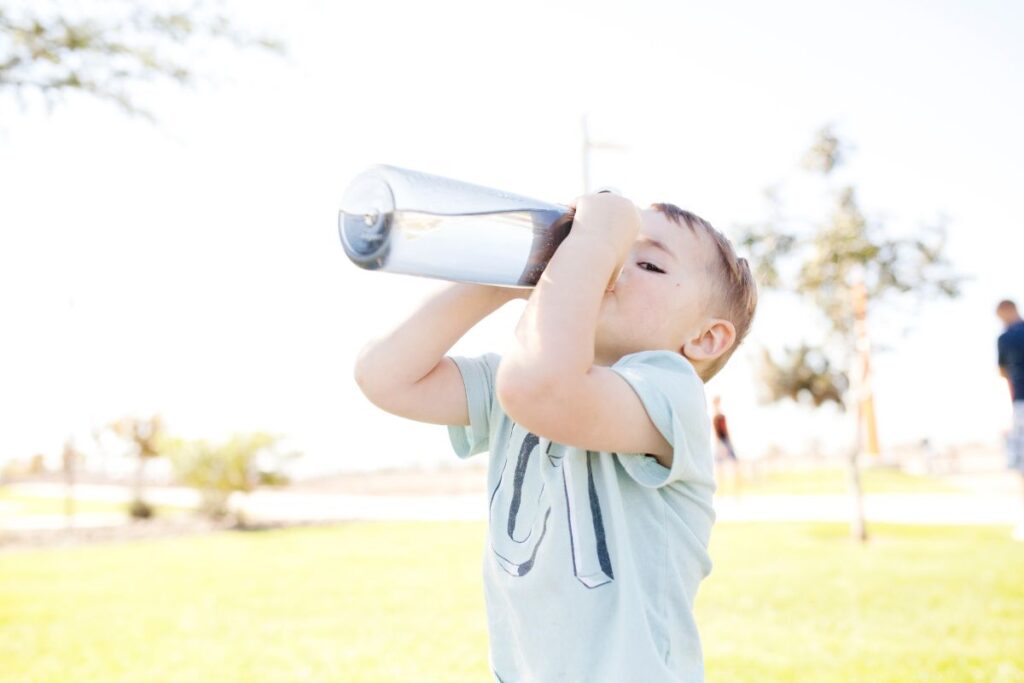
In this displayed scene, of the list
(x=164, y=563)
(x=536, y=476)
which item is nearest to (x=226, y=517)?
(x=164, y=563)

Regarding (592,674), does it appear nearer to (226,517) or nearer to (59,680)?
(59,680)

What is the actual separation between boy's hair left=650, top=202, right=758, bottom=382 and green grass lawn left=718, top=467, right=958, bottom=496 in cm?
1650

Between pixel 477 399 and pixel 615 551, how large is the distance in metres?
0.48

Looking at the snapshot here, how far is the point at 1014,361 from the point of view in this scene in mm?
7539

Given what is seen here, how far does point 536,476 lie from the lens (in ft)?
5.21

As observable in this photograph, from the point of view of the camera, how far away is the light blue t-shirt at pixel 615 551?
1.42m

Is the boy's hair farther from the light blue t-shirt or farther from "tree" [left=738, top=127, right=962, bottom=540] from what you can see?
"tree" [left=738, top=127, right=962, bottom=540]

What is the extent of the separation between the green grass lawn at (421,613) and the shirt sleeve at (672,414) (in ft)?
9.67

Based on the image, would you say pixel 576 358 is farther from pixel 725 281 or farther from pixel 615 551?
pixel 725 281

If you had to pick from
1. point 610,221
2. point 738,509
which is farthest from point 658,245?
point 738,509

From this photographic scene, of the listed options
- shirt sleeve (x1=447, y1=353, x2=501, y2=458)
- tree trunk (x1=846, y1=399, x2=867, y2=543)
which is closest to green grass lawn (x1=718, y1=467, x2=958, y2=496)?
tree trunk (x1=846, y1=399, x2=867, y2=543)

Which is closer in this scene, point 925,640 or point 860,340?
point 925,640

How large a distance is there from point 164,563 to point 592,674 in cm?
943

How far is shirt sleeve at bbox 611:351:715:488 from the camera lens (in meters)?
1.41
